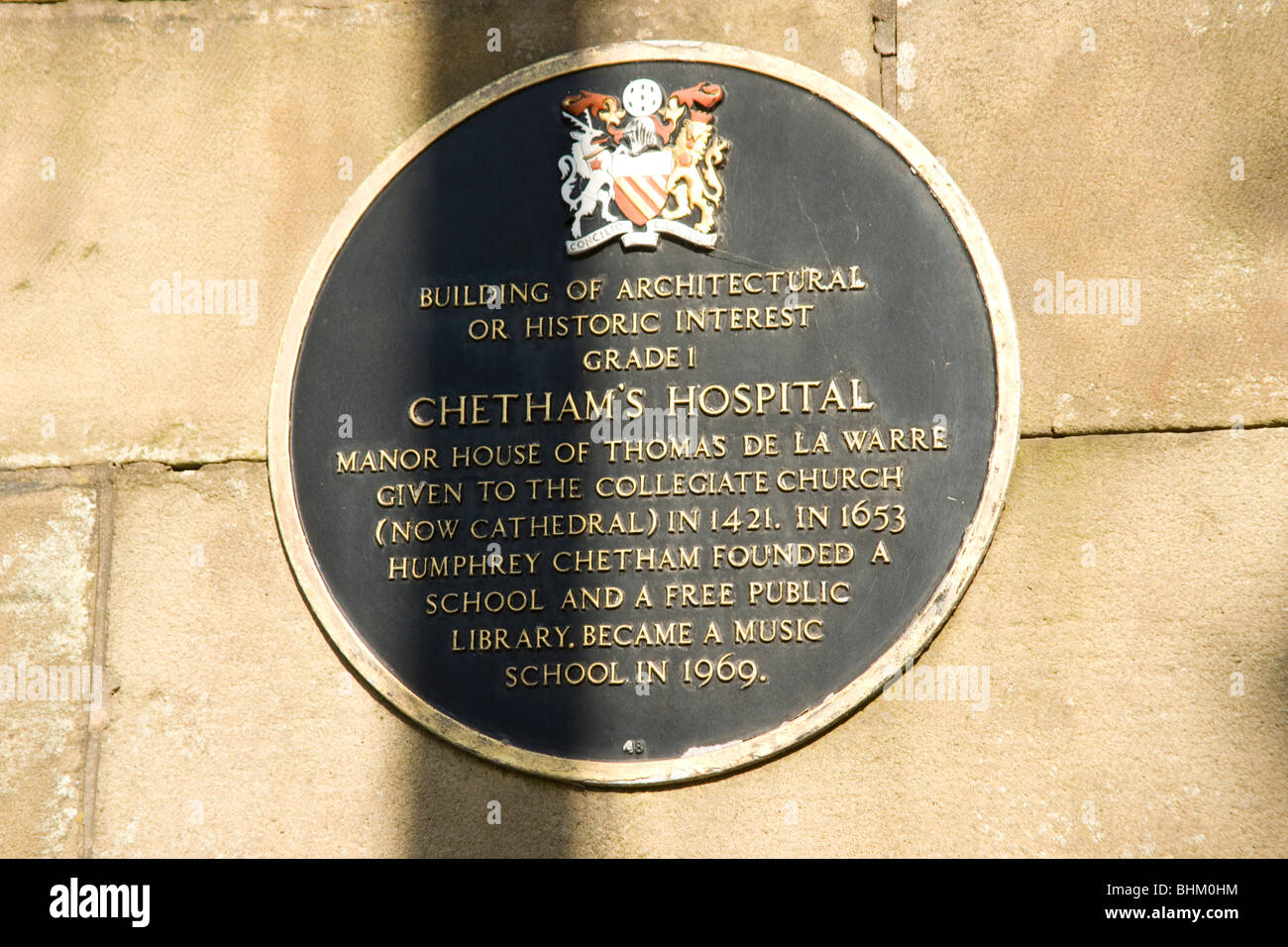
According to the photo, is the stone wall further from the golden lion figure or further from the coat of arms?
the golden lion figure

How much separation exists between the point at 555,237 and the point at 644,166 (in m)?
0.33

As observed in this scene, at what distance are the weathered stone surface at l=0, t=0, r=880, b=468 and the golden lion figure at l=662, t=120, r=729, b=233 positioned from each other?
0.40m

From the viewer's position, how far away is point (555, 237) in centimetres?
460

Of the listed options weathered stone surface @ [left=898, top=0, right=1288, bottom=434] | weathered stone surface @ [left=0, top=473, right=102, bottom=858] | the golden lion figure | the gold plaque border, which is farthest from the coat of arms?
weathered stone surface @ [left=0, top=473, right=102, bottom=858]

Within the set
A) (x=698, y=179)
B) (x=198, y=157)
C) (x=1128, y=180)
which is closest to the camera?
(x=1128, y=180)

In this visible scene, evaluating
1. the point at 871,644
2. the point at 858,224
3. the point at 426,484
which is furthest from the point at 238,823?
the point at 858,224

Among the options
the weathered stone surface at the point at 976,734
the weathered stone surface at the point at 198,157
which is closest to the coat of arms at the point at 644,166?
the weathered stone surface at the point at 198,157

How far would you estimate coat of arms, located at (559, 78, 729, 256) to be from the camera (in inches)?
178

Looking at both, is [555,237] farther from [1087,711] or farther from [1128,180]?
[1087,711]

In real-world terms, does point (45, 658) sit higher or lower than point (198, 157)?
lower

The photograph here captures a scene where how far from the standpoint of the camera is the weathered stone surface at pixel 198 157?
472 cm

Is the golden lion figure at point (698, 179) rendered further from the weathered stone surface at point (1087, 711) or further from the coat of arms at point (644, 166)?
the weathered stone surface at point (1087, 711)

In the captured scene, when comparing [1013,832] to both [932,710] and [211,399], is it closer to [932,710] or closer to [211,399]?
[932,710]

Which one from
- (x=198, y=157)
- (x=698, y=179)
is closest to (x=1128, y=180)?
(x=698, y=179)
